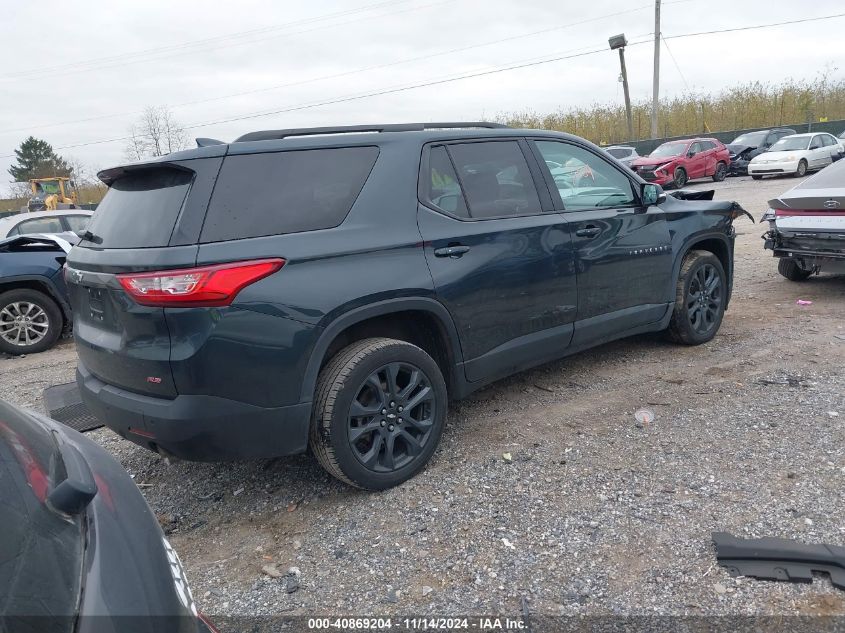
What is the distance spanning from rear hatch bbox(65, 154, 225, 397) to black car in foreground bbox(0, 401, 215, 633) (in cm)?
115

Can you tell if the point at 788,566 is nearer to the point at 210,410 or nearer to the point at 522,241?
the point at 522,241

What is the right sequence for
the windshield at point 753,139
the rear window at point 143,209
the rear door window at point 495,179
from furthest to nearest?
the windshield at point 753,139
the rear door window at point 495,179
the rear window at point 143,209

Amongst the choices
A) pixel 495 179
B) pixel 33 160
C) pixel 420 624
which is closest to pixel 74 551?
pixel 420 624

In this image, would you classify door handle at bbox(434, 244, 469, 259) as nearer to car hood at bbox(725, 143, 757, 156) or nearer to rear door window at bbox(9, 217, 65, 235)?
rear door window at bbox(9, 217, 65, 235)

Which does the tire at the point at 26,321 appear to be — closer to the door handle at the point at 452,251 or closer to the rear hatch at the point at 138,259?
the rear hatch at the point at 138,259

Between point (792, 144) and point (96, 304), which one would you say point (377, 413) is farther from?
point (792, 144)

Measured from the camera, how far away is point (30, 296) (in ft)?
23.0

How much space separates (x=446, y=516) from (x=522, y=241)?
1667 millimetres

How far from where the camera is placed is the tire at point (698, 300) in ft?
16.7

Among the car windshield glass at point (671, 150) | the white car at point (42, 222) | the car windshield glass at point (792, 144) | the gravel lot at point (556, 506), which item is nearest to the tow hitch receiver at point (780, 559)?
the gravel lot at point (556, 506)

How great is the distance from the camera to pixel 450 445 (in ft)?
12.6

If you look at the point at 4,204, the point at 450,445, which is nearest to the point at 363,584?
the point at 450,445

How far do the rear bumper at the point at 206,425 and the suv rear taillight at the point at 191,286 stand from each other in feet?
1.39

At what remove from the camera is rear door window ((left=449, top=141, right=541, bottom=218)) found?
378 centimetres
